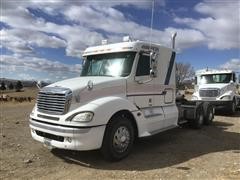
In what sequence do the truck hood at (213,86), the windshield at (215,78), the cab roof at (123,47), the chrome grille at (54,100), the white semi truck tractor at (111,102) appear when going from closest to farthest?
the white semi truck tractor at (111,102) < the chrome grille at (54,100) < the cab roof at (123,47) < the truck hood at (213,86) < the windshield at (215,78)

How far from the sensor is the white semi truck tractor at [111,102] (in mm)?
6305

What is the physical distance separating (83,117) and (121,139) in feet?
3.86

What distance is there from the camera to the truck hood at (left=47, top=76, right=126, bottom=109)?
6.54 metres

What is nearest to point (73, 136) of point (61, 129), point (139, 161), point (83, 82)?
point (61, 129)

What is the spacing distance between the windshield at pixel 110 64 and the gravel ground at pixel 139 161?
199 cm

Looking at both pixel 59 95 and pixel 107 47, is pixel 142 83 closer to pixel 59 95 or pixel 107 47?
pixel 107 47

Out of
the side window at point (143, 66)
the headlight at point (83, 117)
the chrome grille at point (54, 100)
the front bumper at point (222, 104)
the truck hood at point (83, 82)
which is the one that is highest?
the side window at point (143, 66)

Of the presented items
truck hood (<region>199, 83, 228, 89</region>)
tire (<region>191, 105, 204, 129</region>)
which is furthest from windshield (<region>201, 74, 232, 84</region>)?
tire (<region>191, 105, 204, 129</region>)

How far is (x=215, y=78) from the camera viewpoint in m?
17.1

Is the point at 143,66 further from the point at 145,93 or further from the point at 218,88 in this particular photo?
the point at 218,88

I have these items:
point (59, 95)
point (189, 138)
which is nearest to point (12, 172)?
point (59, 95)

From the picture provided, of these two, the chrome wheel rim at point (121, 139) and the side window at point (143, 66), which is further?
the side window at point (143, 66)

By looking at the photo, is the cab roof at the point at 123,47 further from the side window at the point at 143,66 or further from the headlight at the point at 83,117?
the headlight at the point at 83,117

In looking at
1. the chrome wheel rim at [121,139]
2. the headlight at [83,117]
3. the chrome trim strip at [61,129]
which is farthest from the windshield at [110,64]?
the chrome trim strip at [61,129]
